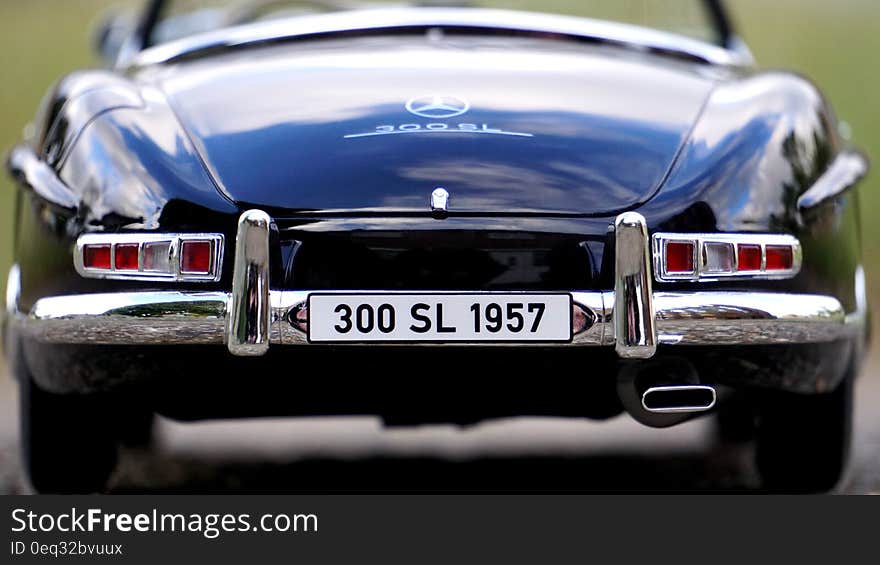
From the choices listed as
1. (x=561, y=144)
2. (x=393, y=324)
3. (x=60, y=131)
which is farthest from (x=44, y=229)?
(x=561, y=144)

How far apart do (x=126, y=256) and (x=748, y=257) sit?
1.42m

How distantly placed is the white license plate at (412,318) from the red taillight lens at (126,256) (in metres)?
0.43

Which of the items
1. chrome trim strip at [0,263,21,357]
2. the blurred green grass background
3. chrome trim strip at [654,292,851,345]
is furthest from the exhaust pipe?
the blurred green grass background

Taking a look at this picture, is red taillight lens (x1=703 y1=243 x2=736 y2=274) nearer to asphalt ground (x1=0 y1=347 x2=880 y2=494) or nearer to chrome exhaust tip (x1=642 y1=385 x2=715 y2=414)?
chrome exhaust tip (x1=642 y1=385 x2=715 y2=414)

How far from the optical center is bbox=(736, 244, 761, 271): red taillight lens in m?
3.85

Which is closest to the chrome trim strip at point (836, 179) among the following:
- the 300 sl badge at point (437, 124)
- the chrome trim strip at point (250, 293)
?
the 300 sl badge at point (437, 124)

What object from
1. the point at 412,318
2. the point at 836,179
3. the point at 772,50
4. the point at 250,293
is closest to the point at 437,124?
the point at 412,318

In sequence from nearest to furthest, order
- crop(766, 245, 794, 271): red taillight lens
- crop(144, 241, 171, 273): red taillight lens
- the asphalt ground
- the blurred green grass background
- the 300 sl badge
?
crop(144, 241, 171, 273): red taillight lens
crop(766, 245, 794, 271): red taillight lens
the 300 sl badge
the asphalt ground
the blurred green grass background

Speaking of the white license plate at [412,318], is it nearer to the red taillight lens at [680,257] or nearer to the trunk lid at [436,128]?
the trunk lid at [436,128]

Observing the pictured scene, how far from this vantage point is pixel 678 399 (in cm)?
388

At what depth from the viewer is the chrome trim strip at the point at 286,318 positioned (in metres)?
3.71

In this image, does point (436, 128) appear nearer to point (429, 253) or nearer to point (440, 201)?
point (440, 201)

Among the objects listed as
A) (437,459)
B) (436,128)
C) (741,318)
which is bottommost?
(437,459)

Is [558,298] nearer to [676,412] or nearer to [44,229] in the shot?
[676,412]
